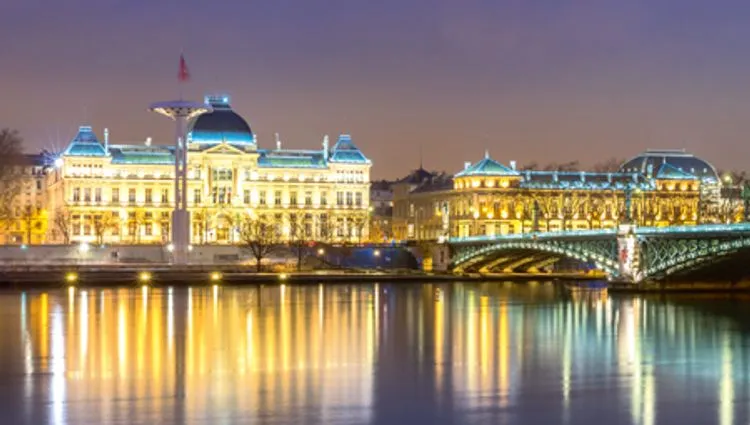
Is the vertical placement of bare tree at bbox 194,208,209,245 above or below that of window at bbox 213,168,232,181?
below

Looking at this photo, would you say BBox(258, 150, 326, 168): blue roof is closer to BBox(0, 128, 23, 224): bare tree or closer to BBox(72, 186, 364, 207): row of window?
BBox(72, 186, 364, 207): row of window

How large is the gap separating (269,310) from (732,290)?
3365 cm

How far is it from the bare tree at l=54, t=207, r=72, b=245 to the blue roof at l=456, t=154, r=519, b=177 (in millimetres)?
46600

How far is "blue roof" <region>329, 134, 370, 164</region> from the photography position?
17512 centimetres

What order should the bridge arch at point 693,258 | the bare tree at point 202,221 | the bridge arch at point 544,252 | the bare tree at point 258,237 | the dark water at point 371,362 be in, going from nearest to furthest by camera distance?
the dark water at point 371,362
the bridge arch at point 693,258
the bridge arch at point 544,252
the bare tree at point 258,237
the bare tree at point 202,221

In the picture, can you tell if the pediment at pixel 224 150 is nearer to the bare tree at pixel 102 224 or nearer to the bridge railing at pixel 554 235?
the bare tree at pixel 102 224

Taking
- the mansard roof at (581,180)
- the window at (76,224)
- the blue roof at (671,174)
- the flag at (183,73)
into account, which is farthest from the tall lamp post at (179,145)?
the blue roof at (671,174)

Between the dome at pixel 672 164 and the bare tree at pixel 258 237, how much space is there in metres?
51.9

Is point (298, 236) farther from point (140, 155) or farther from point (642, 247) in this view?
point (642, 247)

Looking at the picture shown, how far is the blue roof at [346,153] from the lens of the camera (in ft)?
575

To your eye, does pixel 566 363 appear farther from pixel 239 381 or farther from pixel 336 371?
pixel 239 381

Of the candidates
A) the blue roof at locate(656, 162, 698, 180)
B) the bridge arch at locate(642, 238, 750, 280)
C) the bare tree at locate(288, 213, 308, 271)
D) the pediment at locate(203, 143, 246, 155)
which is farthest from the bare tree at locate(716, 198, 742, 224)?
the pediment at locate(203, 143, 246, 155)

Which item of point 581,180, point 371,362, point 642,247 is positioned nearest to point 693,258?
point 642,247

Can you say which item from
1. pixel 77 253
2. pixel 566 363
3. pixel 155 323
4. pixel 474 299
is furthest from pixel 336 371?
pixel 77 253
